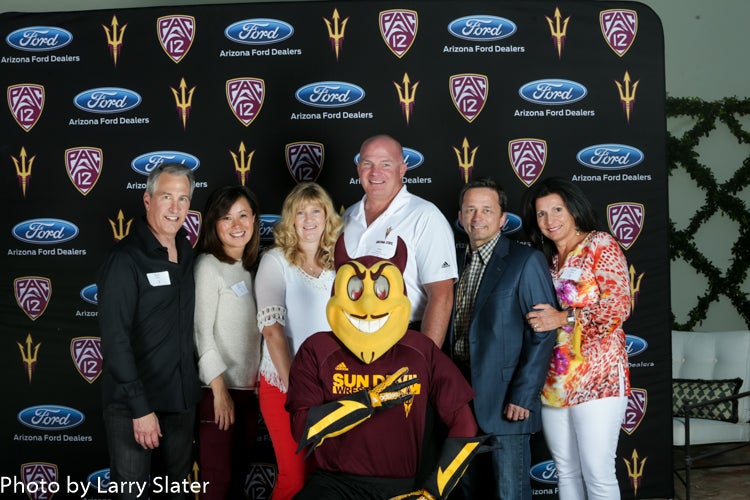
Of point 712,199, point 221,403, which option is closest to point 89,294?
point 221,403

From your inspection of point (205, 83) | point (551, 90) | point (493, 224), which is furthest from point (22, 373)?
point (551, 90)

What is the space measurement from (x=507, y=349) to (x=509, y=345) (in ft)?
0.05

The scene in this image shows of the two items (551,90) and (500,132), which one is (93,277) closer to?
(500,132)

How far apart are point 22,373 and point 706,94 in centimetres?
463

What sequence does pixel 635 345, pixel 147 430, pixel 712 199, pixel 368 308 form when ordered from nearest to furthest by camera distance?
A: pixel 368 308, pixel 147 430, pixel 635 345, pixel 712 199

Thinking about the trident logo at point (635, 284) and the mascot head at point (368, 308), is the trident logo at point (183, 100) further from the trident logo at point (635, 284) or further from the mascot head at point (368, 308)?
the trident logo at point (635, 284)

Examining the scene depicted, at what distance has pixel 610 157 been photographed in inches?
137

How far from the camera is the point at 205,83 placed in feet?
11.6

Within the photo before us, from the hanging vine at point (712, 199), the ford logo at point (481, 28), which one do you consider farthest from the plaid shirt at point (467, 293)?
the hanging vine at point (712, 199)

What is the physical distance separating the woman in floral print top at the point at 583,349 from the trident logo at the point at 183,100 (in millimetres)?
1821

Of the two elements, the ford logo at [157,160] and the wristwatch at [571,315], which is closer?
the wristwatch at [571,315]

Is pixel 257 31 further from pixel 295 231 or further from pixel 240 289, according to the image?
pixel 240 289

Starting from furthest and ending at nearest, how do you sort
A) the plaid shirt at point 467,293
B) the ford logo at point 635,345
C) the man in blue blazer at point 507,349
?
the ford logo at point 635,345 → the plaid shirt at point 467,293 → the man in blue blazer at point 507,349

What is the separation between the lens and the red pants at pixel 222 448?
2.76 m
